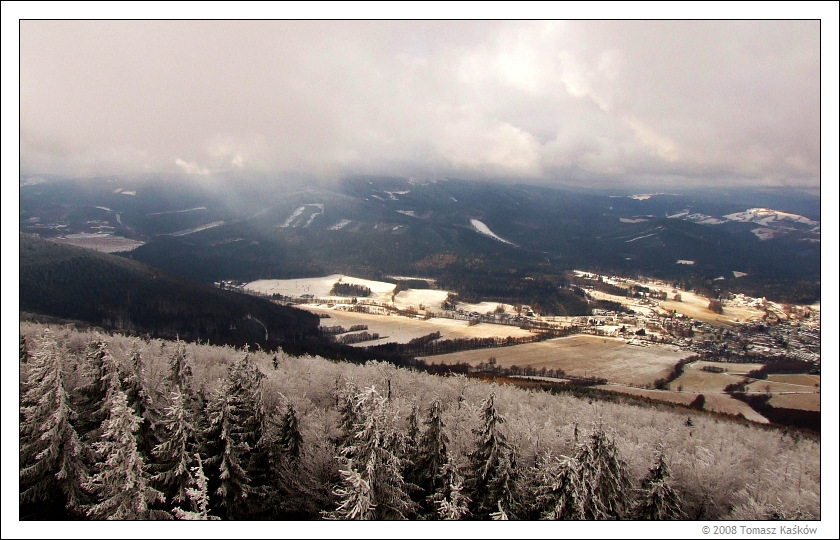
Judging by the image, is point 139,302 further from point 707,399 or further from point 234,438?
point 707,399

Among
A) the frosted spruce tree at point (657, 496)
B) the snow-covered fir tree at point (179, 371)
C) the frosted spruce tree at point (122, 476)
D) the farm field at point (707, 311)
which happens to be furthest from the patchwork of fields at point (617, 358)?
the frosted spruce tree at point (122, 476)

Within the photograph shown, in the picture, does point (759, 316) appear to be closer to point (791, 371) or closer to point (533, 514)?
point (791, 371)

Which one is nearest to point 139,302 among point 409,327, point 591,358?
point 409,327

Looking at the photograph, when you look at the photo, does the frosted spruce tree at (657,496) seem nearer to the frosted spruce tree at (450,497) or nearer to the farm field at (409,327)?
the frosted spruce tree at (450,497)

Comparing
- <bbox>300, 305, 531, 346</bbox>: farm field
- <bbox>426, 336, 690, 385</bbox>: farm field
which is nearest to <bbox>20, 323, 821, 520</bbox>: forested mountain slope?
<bbox>426, 336, 690, 385</bbox>: farm field

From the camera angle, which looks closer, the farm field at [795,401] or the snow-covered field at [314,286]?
the farm field at [795,401]

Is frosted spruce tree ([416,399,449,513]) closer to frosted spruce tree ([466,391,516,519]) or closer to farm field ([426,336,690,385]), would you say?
frosted spruce tree ([466,391,516,519])
